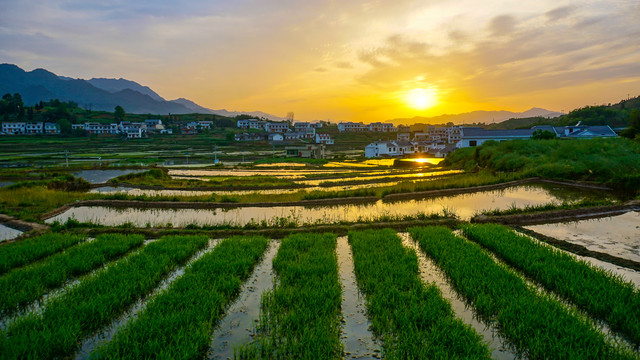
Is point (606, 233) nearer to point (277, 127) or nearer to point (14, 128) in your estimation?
point (277, 127)

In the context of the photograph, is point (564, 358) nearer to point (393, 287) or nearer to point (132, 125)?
point (393, 287)

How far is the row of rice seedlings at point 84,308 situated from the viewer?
12.7ft

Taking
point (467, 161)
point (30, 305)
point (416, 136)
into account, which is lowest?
point (30, 305)

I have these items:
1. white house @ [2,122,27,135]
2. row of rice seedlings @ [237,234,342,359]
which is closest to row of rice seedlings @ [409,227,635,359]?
row of rice seedlings @ [237,234,342,359]

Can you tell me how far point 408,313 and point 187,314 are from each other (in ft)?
10.6

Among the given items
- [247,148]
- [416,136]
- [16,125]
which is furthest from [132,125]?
[416,136]

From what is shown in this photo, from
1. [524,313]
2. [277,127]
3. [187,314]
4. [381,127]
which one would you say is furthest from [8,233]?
[381,127]

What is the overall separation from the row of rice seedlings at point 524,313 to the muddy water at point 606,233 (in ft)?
11.0

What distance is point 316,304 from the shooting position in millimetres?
4902

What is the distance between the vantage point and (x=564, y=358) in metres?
3.56

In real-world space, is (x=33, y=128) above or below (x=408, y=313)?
above

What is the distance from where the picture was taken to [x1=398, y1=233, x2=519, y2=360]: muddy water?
3968 mm

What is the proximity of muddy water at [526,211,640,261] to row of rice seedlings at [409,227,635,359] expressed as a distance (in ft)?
11.0

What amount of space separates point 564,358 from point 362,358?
233 cm
